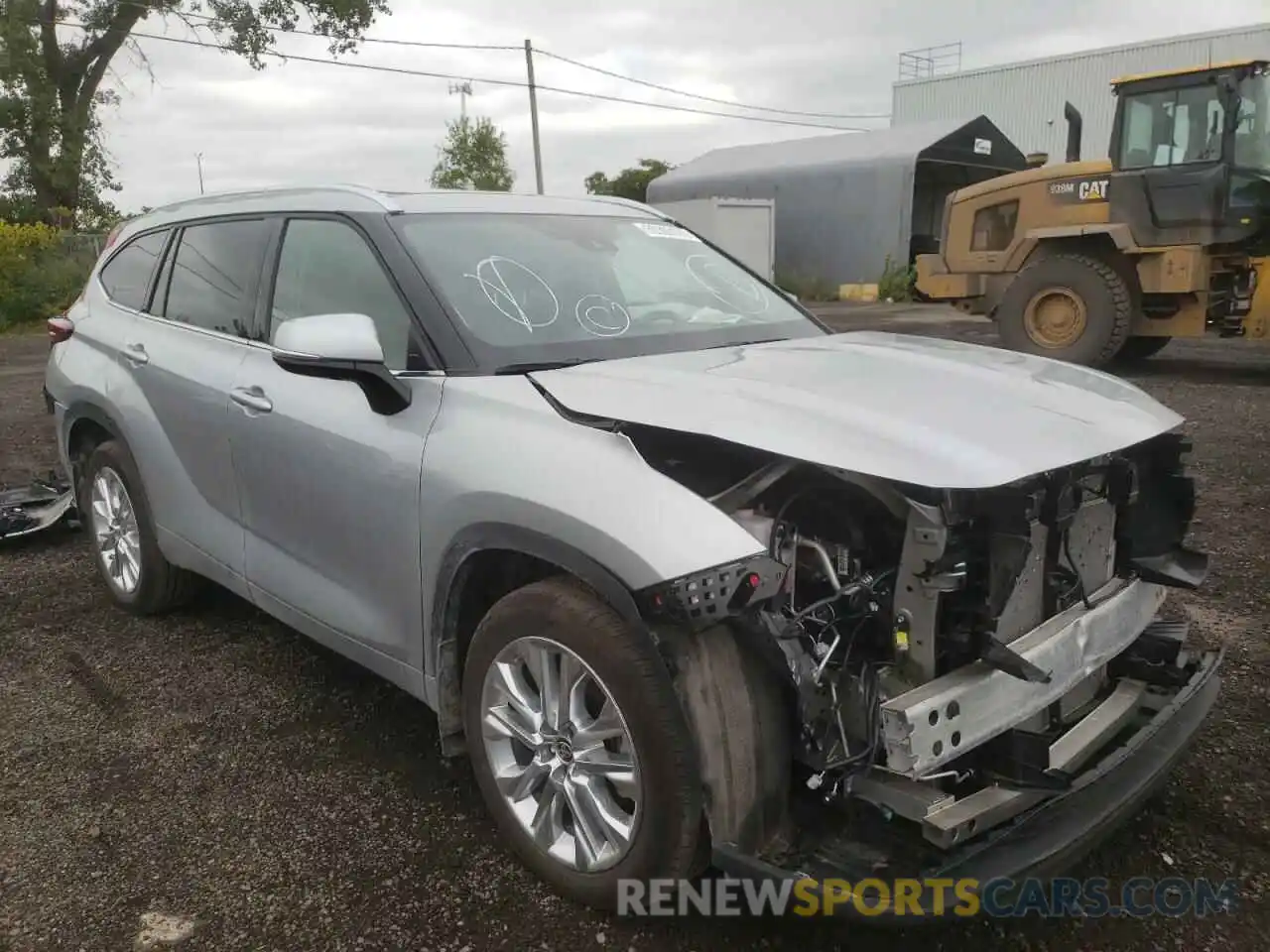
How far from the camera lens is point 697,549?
82.6 inches

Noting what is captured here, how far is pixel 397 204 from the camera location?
10.5ft

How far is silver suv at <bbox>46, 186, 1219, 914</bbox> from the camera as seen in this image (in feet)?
7.04

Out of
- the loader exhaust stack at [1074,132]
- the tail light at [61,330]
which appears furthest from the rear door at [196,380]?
the loader exhaust stack at [1074,132]

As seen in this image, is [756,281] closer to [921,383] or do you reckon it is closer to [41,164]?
[921,383]

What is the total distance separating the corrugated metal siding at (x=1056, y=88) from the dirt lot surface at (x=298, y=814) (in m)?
30.7

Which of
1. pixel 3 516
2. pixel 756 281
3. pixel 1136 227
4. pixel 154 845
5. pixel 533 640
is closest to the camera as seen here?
pixel 533 640

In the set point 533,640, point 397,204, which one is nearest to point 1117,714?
point 533,640

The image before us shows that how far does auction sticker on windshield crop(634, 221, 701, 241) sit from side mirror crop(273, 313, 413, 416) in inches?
56.4

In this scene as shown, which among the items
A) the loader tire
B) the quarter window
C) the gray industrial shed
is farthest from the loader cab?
the gray industrial shed

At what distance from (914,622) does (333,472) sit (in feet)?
5.67

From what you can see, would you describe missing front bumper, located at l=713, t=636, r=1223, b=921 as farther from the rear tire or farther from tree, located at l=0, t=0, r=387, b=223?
tree, located at l=0, t=0, r=387, b=223

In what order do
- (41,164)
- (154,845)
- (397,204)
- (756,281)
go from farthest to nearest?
1. (41,164)
2. (756,281)
3. (397,204)
4. (154,845)

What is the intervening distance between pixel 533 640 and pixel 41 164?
86.3ft

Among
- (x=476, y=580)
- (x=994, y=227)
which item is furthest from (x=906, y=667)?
(x=994, y=227)
